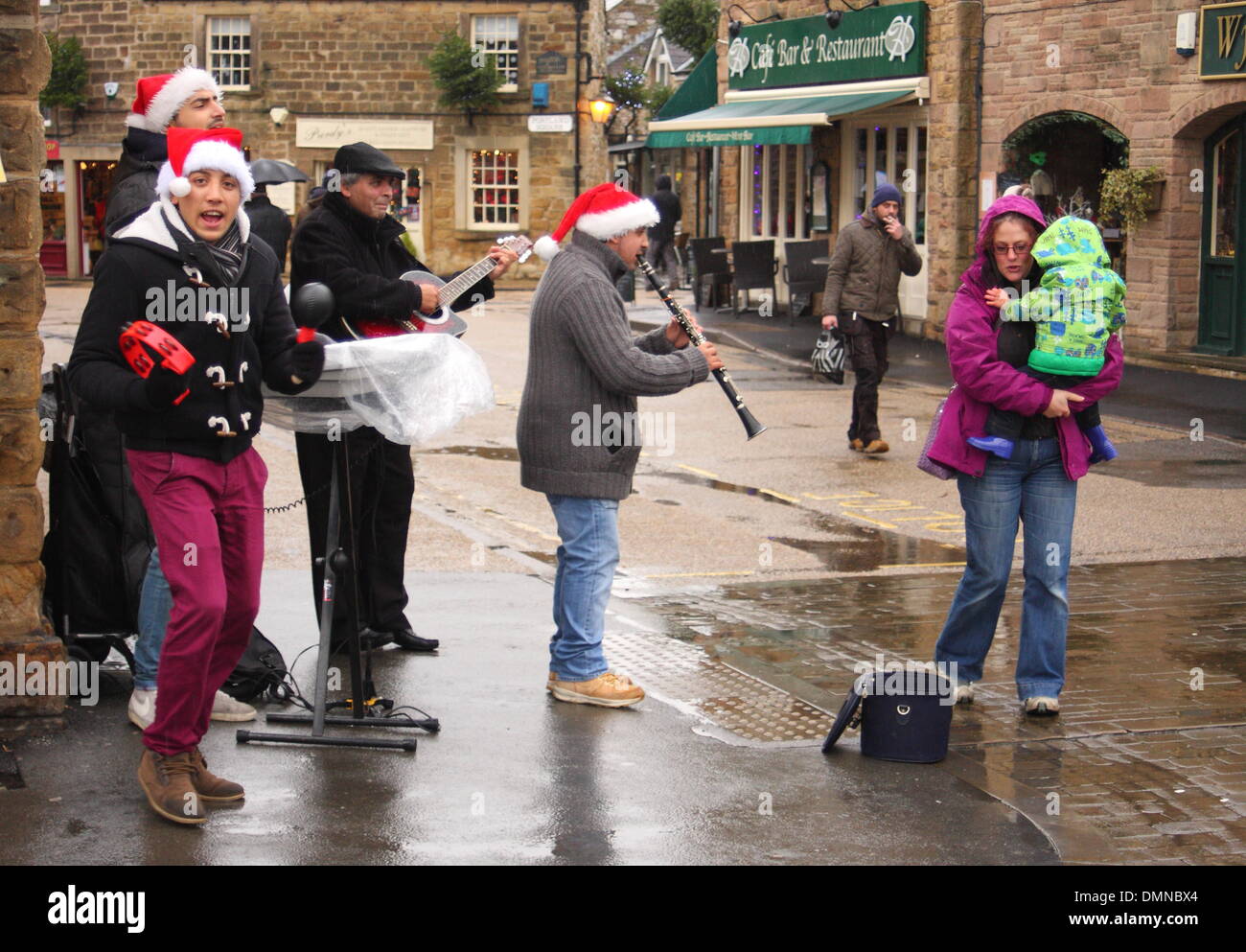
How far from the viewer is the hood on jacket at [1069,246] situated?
6285mm

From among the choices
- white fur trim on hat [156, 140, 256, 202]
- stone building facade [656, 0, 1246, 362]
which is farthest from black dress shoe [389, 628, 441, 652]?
stone building facade [656, 0, 1246, 362]

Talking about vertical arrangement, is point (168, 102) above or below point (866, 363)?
above

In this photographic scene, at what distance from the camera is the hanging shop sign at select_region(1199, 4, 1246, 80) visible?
1703 cm

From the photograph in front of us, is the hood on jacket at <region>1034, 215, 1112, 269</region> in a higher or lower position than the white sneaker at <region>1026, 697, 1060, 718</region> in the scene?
higher

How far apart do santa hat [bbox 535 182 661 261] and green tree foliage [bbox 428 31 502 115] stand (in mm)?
29342

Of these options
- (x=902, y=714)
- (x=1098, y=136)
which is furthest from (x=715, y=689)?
(x=1098, y=136)

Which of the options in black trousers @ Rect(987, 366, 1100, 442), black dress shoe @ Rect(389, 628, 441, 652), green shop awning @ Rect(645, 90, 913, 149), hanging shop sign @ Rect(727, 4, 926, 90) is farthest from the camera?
green shop awning @ Rect(645, 90, 913, 149)

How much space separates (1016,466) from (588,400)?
5.35ft

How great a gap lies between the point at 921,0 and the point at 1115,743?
Answer: 17309 millimetres

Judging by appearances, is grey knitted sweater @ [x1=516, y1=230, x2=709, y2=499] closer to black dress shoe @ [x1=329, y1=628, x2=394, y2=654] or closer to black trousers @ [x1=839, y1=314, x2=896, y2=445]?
black dress shoe @ [x1=329, y1=628, x2=394, y2=654]

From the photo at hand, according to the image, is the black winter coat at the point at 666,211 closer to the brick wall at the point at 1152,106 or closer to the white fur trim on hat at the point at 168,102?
the brick wall at the point at 1152,106

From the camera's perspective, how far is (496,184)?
118 ft

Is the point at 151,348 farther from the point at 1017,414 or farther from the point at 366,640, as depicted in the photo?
the point at 1017,414
